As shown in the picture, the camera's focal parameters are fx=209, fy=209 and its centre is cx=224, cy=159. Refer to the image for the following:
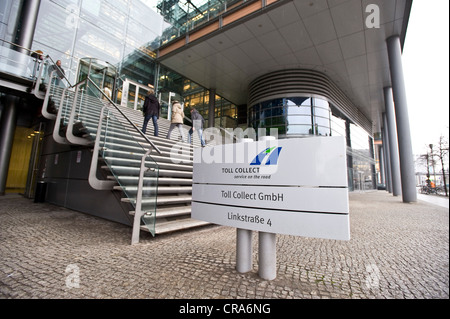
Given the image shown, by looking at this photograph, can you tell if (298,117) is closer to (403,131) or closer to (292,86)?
(292,86)

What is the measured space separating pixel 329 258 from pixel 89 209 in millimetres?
5936

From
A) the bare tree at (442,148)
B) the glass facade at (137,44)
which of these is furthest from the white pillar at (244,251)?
the bare tree at (442,148)

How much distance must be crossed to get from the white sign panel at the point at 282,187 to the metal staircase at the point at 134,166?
1.55m

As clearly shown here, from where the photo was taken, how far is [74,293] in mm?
1971

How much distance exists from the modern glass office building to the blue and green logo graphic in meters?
10.2

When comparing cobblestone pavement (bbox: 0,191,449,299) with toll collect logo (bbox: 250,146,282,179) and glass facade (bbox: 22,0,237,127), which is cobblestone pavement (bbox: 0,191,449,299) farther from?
glass facade (bbox: 22,0,237,127)

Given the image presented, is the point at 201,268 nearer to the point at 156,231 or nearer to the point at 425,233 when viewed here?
the point at 156,231

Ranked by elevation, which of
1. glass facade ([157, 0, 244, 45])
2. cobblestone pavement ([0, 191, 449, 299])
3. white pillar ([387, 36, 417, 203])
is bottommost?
cobblestone pavement ([0, 191, 449, 299])

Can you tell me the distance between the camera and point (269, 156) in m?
2.26

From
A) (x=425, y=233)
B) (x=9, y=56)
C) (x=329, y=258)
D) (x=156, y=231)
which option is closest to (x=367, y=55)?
(x=425, y=233)

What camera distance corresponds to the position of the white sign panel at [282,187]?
1938mm

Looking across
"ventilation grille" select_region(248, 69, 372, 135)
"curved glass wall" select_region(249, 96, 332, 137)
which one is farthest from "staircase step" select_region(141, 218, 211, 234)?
"ventilation grille" select_region(248, 69, 372, 135)

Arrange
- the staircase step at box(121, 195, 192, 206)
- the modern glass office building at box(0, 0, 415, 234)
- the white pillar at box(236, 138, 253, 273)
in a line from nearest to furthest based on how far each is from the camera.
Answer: the white pillar at box(236, 138, 253, 273) → the staircase step at box(121, 195, 192, 206) → the modern glass office building at box(0, 0, 415, 234)

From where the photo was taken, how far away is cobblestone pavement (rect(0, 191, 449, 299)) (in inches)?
81.2
